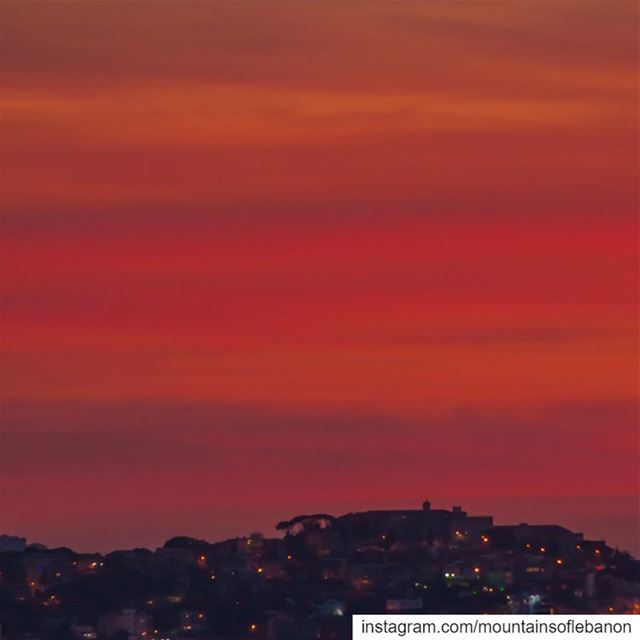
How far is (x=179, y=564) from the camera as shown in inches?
4227

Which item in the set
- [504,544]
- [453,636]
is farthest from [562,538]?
[453,636]

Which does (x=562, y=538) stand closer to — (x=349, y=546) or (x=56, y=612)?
(x=349, y=546)

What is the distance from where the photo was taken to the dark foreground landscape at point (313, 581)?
309 feet

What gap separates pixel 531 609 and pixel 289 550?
20.7 metres

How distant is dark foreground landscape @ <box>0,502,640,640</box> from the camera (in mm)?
94312

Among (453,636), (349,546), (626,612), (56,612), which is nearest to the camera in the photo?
(453,636)

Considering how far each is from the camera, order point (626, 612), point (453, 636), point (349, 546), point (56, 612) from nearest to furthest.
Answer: point (453, 636)
point (626, 612)
point (56, 612)
point (349, 546)

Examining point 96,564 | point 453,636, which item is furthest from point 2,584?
point 453,636

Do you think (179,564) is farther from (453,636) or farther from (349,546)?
(453,636)

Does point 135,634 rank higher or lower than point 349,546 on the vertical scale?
lower

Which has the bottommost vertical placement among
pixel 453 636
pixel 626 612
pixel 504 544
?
pixel 453 636

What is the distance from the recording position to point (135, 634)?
9438 cm

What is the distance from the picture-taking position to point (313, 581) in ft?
339

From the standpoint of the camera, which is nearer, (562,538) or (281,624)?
(281,624)
